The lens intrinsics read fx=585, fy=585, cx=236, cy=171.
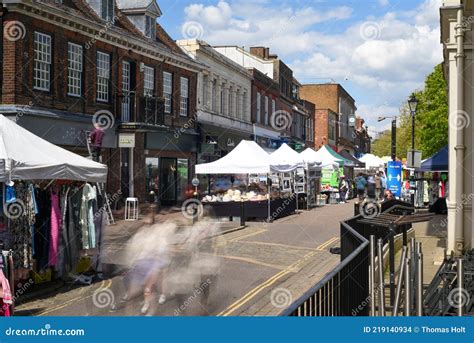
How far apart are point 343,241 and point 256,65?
42789 mm

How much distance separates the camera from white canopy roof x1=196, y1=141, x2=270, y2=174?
2212 centimetres

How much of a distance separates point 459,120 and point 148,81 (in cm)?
1893

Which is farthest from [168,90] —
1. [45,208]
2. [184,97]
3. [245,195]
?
[45,208]

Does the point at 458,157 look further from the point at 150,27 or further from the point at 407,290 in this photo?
the point at 150,27

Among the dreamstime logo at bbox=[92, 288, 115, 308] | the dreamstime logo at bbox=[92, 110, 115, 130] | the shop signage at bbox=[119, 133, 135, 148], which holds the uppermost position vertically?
the dreamstime logo at bbox=[92, 110, 115, 130]

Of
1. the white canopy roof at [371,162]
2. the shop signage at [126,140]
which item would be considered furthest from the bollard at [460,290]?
the white canopy roof at [371,162]

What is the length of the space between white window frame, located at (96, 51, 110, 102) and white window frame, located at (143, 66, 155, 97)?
2903 millimetres

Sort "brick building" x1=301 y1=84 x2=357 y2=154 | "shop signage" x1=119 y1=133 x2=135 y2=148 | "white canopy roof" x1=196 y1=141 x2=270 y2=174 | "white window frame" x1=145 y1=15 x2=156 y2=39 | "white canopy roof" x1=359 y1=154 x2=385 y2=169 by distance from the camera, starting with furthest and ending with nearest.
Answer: "brick building" x1=301 y1=84 x2=357 y2=154
"white canopy roof" x1=359 y1=154 x2=385 y2=169
"white window frame" x1=145 y1=15 x2=156 y2=39
"shop signage" x1=119 y1=133 x2=135 y2=148
"white canopy roof" x1=196 y1=141 x2=270 y2=174

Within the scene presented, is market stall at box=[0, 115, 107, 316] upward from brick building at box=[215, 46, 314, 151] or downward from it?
downward

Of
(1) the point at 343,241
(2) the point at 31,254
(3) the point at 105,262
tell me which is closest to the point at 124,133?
(3) the point at 105,262

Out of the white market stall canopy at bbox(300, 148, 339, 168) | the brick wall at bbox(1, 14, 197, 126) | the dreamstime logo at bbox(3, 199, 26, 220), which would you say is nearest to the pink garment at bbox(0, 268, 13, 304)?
the dreamstime logo at bbox(3, 199, 26, 220)

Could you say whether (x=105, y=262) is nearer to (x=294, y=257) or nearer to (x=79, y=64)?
(x=294, y=257)

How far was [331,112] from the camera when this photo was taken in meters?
73.0

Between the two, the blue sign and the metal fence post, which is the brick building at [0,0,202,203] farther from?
the metal fence post
